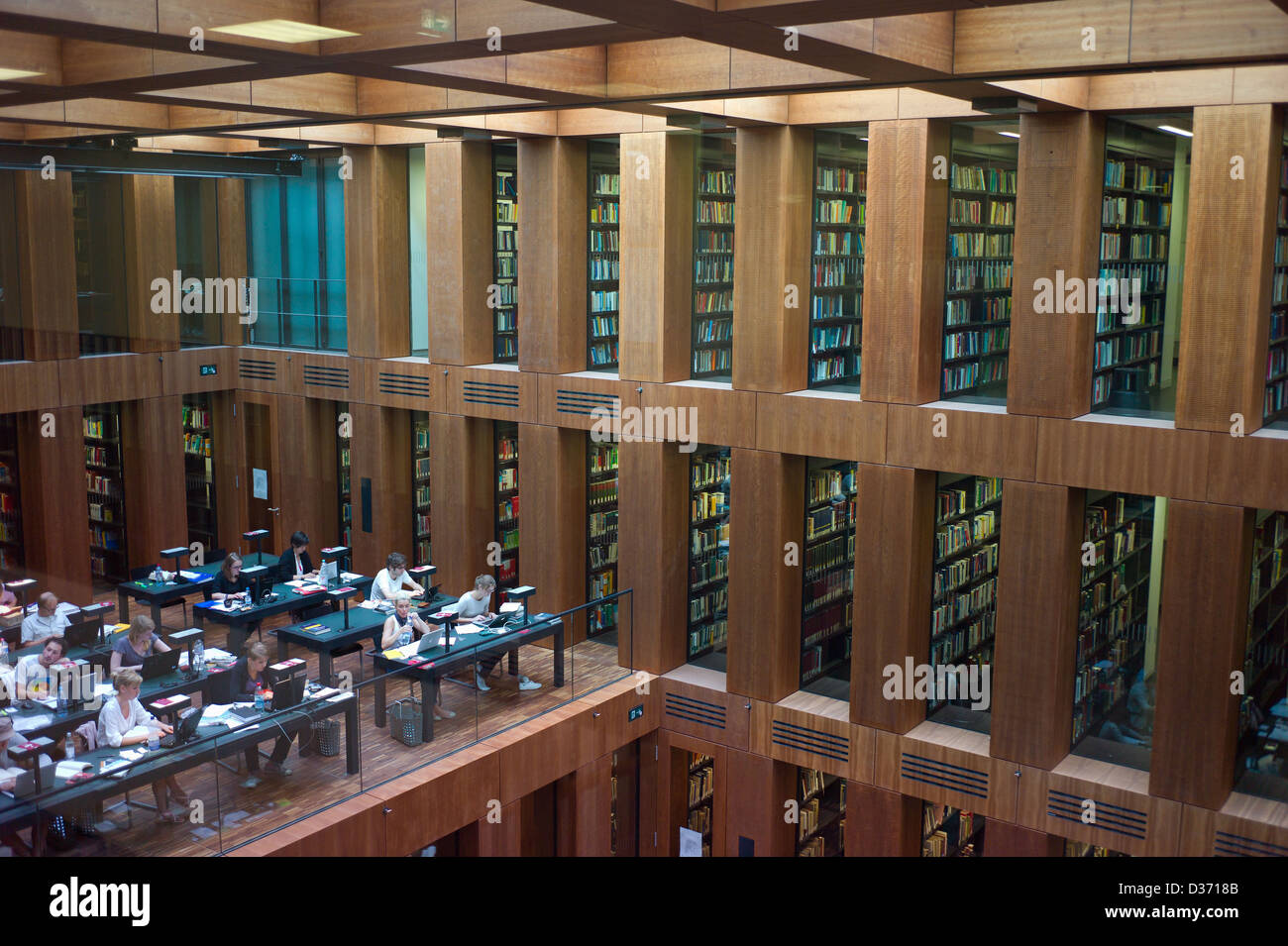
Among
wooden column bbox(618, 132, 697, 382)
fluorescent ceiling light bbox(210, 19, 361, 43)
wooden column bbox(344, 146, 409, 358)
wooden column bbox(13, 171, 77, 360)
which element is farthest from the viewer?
wooden column bbox(344, 146, 409, 358)

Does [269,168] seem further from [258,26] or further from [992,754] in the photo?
[992,754]

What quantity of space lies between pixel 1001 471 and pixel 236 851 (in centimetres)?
565

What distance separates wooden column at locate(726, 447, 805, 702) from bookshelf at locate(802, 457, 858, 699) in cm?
10

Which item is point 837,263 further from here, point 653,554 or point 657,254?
point 653,554

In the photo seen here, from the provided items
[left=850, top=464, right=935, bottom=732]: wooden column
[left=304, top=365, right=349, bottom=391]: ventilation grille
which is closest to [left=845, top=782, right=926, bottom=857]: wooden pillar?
[left=850, top=464, right=935, bottom=732]: wooden column

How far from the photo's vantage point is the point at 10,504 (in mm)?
9875

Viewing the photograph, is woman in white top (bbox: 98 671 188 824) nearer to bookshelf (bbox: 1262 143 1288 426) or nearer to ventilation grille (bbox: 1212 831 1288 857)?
ventilation grille (bbox: 1212 831 1288 857)

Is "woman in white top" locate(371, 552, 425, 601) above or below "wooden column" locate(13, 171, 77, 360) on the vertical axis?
below

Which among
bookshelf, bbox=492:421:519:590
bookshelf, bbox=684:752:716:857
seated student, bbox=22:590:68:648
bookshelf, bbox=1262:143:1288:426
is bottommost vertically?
bookshelf, bbox=684:752:716:857

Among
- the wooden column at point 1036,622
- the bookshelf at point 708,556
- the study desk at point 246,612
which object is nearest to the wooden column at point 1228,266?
the wooden column at point 1036,622

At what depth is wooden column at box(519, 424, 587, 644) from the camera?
10.6m

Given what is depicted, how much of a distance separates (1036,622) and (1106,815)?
141 centimetres

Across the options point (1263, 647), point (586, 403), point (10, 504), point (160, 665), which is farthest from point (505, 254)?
point (1263, 647)

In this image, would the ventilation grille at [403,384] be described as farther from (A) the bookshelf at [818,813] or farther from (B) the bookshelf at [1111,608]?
(B) the bookshelf at [1111,608]
